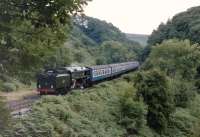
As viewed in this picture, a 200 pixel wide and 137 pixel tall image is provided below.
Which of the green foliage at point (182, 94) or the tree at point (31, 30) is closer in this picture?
the tree at point (31, 30)

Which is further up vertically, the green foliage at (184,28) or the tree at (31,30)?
the green foliage at (184,28)

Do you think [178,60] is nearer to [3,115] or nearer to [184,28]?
[184,28]

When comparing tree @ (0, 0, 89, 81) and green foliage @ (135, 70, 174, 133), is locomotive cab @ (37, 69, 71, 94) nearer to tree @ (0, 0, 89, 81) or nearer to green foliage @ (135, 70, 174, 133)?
green foliage @ (135, 70, 174, 133)

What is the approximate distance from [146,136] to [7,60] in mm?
34098

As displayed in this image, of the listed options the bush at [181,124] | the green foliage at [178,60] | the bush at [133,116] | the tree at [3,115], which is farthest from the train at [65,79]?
the tree at [3,115]

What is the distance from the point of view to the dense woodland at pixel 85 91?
12695 millimetres

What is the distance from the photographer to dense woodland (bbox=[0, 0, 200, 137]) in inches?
500

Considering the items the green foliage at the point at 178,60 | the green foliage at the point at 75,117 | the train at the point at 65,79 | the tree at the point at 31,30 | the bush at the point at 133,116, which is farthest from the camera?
the green foliage at the point at 178,60

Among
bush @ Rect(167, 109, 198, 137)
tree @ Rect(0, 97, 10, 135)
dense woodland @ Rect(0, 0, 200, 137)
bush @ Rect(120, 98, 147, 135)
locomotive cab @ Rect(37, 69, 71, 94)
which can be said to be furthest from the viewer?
bush @ Rect(167, 109, 198, 137)

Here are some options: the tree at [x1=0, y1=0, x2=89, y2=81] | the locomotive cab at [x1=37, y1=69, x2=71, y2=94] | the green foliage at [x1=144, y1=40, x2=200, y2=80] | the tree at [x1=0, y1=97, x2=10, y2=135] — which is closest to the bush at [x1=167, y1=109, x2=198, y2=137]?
the locomotive cab at [x1=37, y1=69, x2=71, y2=94]

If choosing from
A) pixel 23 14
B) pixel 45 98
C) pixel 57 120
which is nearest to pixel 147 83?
pixel 45 98

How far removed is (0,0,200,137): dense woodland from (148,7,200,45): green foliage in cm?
131

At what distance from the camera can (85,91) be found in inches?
1897

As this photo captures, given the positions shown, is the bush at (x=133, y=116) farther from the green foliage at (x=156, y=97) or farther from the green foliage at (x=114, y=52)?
the green foliage at (x=114, y=52)
